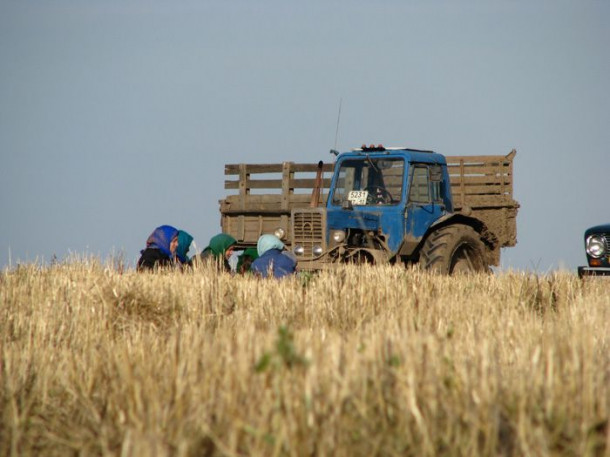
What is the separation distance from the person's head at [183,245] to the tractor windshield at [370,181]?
8.43 ft

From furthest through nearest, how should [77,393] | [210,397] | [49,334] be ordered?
[49,334] → [77,393] → [210,397]

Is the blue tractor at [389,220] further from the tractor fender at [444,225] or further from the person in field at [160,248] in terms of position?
the person in field at [160,248]

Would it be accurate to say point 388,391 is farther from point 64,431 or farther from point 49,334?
point 49,334

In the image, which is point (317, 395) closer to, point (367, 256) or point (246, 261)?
point (367, 256)

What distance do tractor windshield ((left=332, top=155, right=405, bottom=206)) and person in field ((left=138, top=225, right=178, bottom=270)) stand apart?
2526 mm

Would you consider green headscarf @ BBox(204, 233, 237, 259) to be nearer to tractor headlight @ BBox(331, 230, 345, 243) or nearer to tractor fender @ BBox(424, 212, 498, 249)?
tractor headlight @ BBox(331, 230, 345, 243)

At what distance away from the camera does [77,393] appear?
573 centimetres

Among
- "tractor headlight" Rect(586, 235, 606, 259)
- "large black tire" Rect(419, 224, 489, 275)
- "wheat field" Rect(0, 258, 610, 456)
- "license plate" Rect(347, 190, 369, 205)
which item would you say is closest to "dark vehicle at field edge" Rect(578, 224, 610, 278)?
"tractor headlight" Rect(586, 235, 606, 259)

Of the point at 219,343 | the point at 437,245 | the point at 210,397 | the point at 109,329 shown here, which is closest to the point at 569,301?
the point at 437,245

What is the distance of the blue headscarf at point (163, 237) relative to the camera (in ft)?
48.0

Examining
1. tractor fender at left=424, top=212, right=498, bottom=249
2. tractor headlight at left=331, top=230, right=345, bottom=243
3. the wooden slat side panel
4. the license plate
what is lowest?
tractor headlight at left=331, top=230, right=345, bottom=243

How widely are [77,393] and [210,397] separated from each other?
3.94ft

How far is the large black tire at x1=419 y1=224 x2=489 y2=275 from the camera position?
14.1m

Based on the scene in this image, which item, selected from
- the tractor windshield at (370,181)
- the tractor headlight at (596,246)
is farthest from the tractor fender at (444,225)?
the tractor headlight at (596,246)
